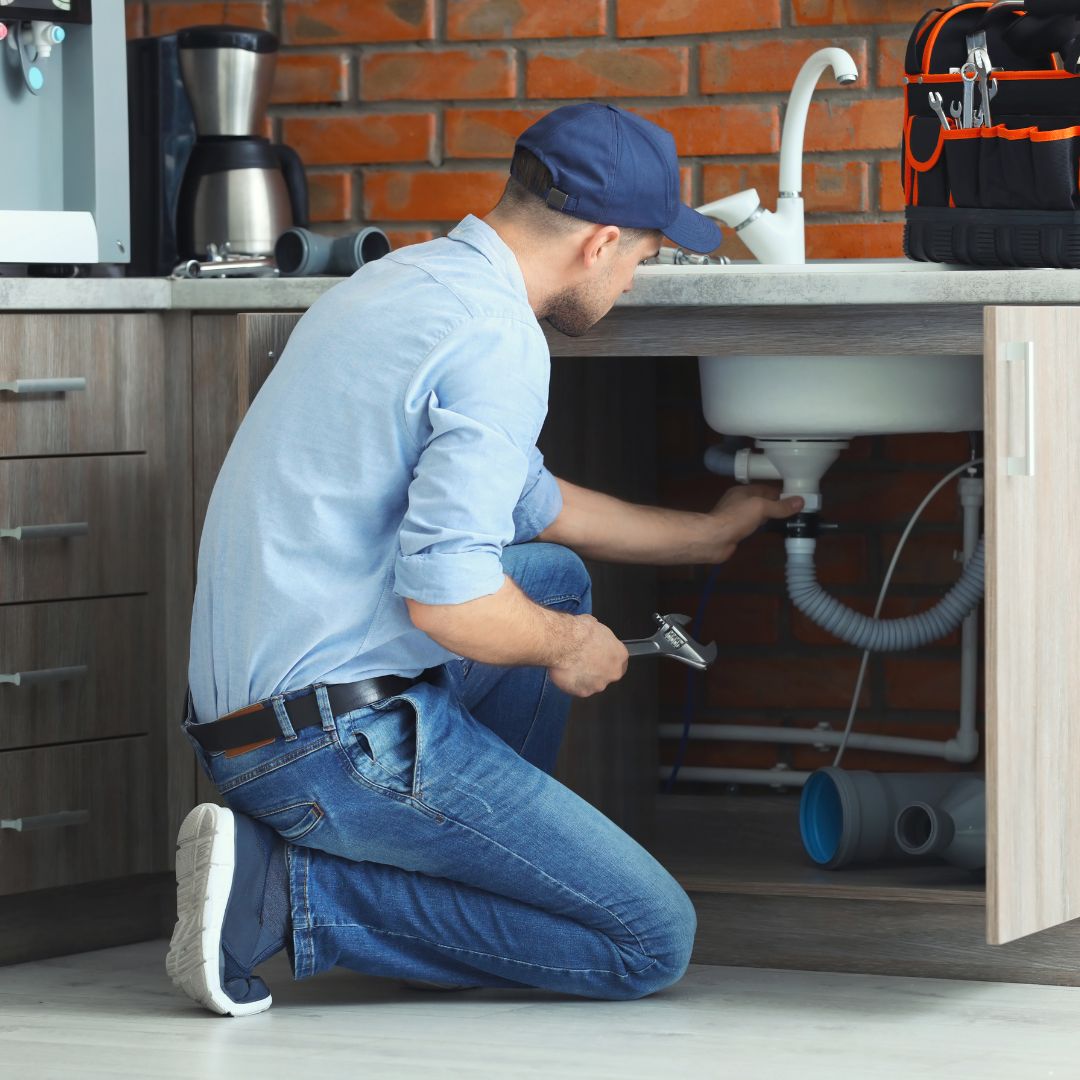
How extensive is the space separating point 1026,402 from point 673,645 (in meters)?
0.52

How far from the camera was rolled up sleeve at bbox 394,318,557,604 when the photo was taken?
5.32 ft

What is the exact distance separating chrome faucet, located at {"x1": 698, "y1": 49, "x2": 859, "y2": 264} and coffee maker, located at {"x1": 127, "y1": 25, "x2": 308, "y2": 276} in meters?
0.59

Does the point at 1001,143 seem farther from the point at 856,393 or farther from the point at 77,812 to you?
the point at 77,812

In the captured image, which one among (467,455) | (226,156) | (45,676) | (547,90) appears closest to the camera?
(467,455)

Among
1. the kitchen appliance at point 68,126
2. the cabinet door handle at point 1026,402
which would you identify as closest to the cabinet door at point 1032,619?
the cabinet door handle at point 1026,402

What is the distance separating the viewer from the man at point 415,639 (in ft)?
5.47

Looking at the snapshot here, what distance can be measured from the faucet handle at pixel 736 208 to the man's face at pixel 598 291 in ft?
1.52

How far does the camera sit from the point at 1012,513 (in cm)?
169

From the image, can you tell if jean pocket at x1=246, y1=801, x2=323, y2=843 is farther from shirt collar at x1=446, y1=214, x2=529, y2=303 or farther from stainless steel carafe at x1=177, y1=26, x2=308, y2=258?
stainless steel carafe at x1=177, y1=26, x2=308, y2=258

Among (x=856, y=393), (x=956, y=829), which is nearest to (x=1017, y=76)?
(x=856, y=393)

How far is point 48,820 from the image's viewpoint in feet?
6.84

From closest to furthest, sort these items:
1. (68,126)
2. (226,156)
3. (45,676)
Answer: (45,676), (68,126), (226,156)

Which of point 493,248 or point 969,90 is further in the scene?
point 969,90

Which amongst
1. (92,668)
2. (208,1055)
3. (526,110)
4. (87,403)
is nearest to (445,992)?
(208,1055)
